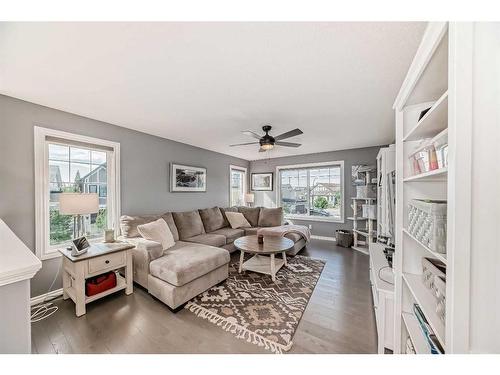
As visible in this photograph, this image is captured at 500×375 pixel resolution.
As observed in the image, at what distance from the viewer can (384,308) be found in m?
1.51

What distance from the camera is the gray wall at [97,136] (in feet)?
6.71

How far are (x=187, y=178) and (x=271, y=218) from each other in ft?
6.98

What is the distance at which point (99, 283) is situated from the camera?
212cm

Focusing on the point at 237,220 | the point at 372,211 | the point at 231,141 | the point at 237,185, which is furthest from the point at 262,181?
the point at 372,211

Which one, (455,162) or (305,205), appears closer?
(455,162)

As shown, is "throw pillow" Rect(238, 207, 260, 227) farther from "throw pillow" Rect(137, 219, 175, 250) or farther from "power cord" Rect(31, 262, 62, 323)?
"power cord" Rect(31, 262, 62, 323)

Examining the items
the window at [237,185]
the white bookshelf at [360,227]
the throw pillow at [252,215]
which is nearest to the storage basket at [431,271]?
the white bookshelf at [360,227]

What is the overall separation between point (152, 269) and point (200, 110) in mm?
2026

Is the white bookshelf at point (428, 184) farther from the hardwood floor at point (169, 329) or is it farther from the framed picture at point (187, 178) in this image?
the framed picture at point (187, 178)

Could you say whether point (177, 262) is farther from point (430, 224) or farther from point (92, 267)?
point (430, 224)

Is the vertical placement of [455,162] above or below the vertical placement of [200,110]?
below

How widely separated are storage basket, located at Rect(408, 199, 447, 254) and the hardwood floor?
1.12 m
